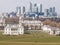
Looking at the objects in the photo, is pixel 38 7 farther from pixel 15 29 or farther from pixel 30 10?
pixel 15 29

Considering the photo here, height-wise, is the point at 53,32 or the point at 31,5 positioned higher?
the point at 31,5

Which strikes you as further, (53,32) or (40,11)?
(40,11)

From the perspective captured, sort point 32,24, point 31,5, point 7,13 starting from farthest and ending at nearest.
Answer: point 31,5, point 7,13, point 32,24

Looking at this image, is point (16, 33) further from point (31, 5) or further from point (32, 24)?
point (31, 5)

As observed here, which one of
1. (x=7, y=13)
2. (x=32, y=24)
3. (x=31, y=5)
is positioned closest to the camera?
(x=32, y=24)

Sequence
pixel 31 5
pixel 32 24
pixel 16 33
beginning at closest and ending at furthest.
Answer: pixel 16 33, pixel 32 24, pixel 31 5

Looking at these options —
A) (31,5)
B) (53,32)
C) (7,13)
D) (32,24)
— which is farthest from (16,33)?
(31,5)

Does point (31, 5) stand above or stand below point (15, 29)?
above

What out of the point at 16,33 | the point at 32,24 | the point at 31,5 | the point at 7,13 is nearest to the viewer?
the point at 16,33

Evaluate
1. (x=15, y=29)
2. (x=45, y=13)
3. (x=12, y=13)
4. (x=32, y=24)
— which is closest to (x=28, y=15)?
(x=12, y=13)
